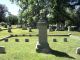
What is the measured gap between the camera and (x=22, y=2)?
49.4 metres

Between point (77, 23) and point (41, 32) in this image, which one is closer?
point (41, 32)

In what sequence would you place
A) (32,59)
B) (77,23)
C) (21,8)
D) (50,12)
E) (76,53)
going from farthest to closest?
1. (77,23)
2. (21,8)
3. (50,12)
4. (76,53)
5. (32,59)

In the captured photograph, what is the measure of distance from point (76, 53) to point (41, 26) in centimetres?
312

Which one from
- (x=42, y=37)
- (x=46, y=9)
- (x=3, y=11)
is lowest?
(x=42, y=37)

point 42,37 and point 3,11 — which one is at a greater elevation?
point 3,11

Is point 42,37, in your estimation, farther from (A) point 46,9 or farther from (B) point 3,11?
(B) point 3,11

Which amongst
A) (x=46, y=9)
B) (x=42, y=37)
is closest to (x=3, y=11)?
(x=46, y=9)

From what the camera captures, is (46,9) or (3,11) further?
(3,11)

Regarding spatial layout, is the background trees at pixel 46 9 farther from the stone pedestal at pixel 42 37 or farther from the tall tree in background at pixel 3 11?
the tall tree in background at pixel 3 11

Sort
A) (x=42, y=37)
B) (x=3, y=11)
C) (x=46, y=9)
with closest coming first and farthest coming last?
1. (x=42, y=37)
2. (x=46, y=9)
3. (x=3, y=11)

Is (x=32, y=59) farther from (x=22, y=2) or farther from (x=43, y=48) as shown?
(x=22, y=2)

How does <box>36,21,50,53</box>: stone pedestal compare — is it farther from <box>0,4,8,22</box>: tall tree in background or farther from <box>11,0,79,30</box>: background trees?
<box>0,4,8,22</box>: tall tree in background

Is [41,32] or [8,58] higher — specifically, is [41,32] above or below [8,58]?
above

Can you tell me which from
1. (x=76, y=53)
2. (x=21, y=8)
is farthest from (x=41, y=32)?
(x=21, y=8)
